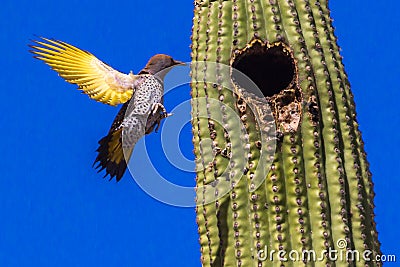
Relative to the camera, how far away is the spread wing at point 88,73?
20.1ft

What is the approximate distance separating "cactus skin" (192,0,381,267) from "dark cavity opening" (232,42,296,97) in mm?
58

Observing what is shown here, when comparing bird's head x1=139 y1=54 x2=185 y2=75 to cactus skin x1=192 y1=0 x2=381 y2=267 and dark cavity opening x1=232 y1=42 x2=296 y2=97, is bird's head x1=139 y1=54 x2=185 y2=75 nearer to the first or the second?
dark cavity opening x1=232 y1=42 x2=296 y2=97

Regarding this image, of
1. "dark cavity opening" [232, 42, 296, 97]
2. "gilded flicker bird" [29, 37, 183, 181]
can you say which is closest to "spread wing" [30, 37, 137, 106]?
"gilded flicker bird" [29, 37, 183, 181]

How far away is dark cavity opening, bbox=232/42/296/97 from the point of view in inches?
188

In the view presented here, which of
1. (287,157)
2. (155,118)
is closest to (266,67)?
(287,157)

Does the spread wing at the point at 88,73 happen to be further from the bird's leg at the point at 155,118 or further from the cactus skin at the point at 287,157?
the cactus skin at the point at 287,157

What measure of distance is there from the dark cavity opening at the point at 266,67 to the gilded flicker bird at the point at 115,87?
100 cm

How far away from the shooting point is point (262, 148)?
179 inches

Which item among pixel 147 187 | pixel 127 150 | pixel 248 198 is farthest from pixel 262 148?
pixel 127 150

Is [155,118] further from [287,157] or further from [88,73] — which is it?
[287,157]

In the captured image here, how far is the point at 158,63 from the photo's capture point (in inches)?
244

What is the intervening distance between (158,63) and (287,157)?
1943mm

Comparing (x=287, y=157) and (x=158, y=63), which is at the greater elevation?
(x=158, y=63)

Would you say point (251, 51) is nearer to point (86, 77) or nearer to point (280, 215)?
point (280, 215)
